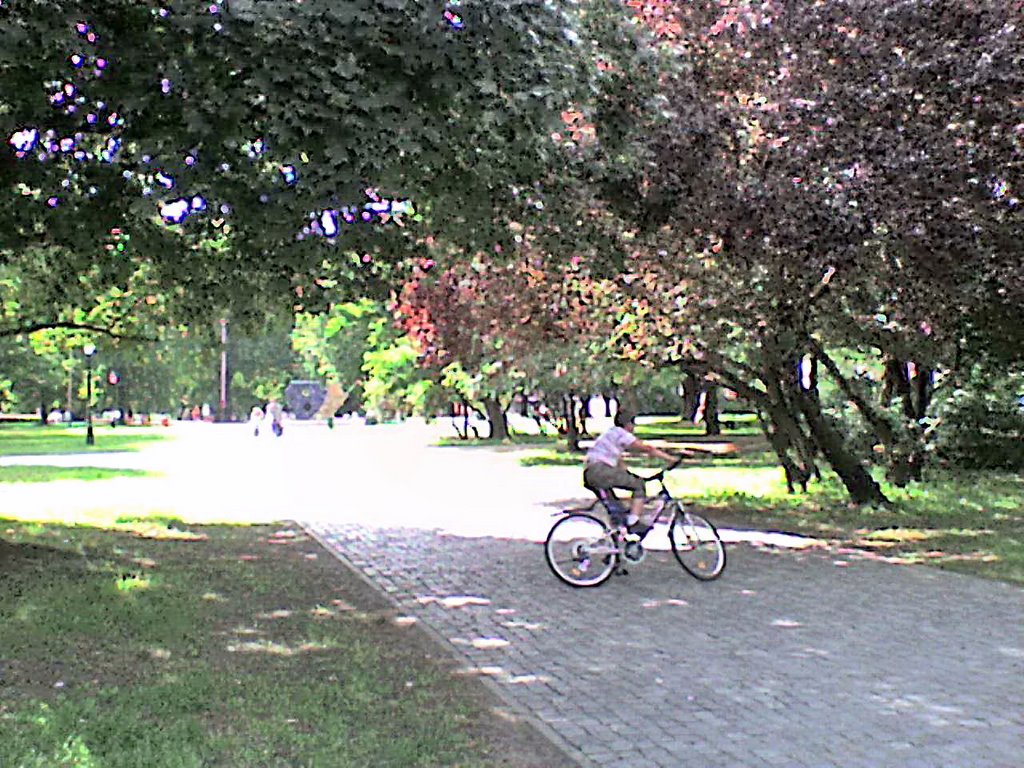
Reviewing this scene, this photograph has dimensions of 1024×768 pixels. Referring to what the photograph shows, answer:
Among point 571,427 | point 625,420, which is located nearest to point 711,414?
point 571,427

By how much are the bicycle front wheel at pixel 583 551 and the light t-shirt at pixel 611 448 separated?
525 mm

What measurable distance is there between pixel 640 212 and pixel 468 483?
434 inches

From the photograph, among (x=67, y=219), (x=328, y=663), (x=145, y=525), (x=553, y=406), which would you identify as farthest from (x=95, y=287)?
(x=553, y=406)

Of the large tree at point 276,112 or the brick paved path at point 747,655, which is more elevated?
the large tree at point 276,112

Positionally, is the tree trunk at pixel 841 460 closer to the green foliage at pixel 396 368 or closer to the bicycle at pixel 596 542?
the bicycle at pixel 596 542

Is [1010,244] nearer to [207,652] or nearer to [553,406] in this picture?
[207,652]

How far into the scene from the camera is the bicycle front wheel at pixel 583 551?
9.99 meters

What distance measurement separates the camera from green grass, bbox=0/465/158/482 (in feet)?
75.6

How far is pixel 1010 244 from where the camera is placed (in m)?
11.3

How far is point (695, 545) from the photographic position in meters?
10.4

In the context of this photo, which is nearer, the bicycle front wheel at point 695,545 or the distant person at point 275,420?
the bicycle front wheel at point 695,545

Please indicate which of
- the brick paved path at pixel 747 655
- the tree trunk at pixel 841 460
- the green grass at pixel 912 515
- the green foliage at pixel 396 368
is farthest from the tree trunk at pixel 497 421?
the brick paved path at pixel 747 655

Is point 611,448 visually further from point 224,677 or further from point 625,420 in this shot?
point 224,677

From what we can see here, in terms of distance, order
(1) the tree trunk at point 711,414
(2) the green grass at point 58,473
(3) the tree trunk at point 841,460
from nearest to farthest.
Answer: (3) the tree trunk at point 841,460, (2) the green grass at point 58,473, (1) the tree trunk at point 711,414
